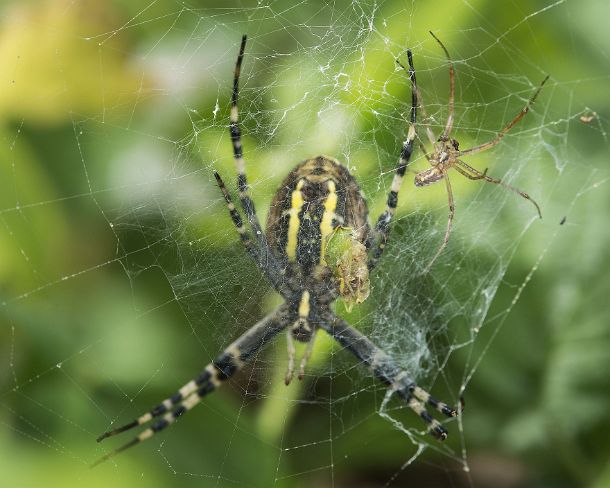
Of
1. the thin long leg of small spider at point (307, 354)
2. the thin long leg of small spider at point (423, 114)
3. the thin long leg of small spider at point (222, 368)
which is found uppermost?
the thin long leg of small spider at point (423, 114)

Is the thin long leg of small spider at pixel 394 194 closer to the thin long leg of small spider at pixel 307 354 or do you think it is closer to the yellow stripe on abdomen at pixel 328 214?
the yellow stripe on abdomen at pixel 328 214

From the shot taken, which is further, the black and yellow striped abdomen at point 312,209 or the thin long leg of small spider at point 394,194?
the thin long leg of small spider at point 394,194

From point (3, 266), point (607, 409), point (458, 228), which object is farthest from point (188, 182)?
point (607, 409)

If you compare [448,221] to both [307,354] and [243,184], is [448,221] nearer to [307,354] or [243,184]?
[307,354]

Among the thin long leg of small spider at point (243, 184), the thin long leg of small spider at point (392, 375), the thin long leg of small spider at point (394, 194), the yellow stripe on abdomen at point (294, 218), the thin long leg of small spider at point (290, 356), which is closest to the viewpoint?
the yellow stripe on abdomen at point (294, 218)

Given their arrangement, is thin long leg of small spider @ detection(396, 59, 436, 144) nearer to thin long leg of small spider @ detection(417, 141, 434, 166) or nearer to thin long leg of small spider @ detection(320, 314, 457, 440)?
thin long leg of small spider @ detection(417, 141, 434, 166)

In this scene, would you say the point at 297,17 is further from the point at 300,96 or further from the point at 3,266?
the point at 3,266

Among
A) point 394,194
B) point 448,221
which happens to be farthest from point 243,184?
point 448,221

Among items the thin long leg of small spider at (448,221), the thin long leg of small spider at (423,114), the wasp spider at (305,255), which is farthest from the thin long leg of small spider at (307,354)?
the thin long leg of small spider at (423,114)
